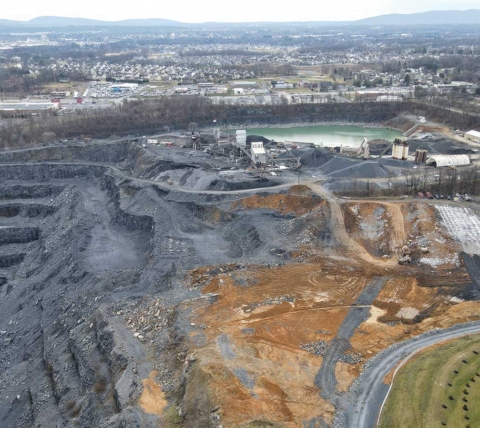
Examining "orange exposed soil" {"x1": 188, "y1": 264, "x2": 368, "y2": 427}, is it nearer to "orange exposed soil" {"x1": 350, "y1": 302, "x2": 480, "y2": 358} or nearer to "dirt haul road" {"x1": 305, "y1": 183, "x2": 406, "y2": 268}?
"orange exposed soil" {"x1": 350, "y1": 302, "x2": 480, "y2": 358}

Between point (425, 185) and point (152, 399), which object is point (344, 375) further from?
point (425, 185)

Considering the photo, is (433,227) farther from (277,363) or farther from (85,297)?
(85,297)

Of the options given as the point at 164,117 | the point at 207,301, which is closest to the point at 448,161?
the point at 207,301

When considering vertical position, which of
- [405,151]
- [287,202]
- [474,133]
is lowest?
[474,133]

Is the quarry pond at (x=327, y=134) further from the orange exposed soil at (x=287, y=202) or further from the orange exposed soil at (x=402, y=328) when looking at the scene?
the orange exposed soil at (x=402, y=328)

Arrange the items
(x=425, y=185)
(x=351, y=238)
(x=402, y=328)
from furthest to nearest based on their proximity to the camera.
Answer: (x=425, y=185)
(x=351, y=238)
(x=402, y=328)

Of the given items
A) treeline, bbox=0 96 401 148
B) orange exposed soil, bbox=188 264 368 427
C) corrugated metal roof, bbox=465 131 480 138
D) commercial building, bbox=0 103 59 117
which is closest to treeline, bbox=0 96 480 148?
treeline, bbox=0 96 401 148

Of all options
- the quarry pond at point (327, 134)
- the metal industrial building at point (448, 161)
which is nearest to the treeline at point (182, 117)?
the quarry pond at point (327, 134)
